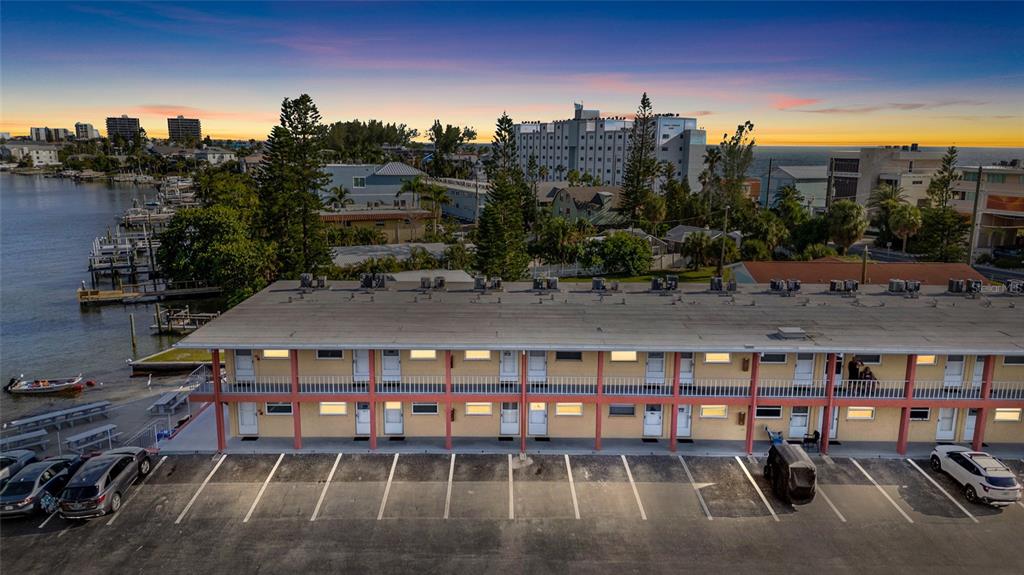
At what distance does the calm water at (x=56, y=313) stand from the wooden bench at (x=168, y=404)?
10521mm

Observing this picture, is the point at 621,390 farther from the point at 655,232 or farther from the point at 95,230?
the point at 95,230

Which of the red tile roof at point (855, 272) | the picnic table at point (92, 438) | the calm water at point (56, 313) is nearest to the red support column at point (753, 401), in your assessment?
the red tile roof at point (855, 272)

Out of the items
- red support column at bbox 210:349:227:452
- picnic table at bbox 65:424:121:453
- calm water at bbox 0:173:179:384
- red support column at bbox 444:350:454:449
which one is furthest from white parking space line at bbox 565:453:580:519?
calm water at bbox 0:173:179:384

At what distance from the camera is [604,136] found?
132m

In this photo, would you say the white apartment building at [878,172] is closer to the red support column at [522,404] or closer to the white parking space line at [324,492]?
the red support column at [522,404]

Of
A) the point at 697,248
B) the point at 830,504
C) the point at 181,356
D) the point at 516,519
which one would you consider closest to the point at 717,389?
the point at 830,504

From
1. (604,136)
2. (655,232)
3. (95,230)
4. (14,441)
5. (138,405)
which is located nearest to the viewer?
(14,441)

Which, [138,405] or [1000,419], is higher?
[1000,419]

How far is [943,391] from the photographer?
23172mm

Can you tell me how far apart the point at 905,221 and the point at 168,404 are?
A: 6100 cm

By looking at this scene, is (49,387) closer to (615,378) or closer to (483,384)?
(483,384)

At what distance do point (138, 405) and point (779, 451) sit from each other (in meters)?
26.6

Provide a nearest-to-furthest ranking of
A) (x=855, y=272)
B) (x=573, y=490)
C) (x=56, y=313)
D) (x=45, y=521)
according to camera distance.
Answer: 1. (x=45, y=521)
2. (x=573, y=490)
3. (x=855, y=272)
4. (x=56, y=313)

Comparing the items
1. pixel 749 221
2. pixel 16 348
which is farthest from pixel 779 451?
pixel 749 221
